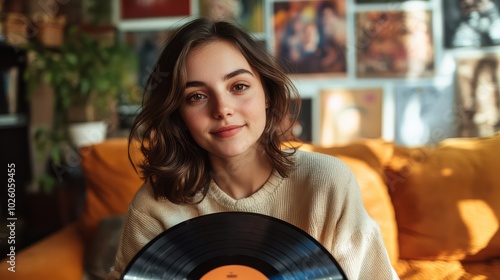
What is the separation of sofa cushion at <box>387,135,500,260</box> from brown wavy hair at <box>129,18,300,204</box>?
1.89 ft

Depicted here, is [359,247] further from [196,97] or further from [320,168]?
[196,97]

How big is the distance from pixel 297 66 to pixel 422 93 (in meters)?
0.52

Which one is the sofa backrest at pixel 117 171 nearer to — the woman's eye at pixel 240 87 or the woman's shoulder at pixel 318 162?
the woman's shoulder at pixel 318 162

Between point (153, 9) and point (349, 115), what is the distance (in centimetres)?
98

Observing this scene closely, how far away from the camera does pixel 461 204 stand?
4.39ft

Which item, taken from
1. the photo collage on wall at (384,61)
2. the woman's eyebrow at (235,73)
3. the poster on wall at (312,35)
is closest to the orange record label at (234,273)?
the woman's eyebrow at (235,73)

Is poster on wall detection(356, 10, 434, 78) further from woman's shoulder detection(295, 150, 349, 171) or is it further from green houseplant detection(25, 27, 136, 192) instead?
woman's shoulder detection(295, 150, 349, 171)

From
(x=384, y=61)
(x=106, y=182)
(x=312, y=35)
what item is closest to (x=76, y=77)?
(x=106, y=182)

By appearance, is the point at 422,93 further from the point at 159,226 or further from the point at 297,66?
the point at 159,226

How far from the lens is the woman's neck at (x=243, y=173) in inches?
36.5

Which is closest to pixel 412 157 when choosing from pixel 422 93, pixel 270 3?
pixel 422 93

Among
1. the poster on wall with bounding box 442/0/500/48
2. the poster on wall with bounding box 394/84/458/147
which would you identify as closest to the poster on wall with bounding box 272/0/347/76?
the poster on wall with bounding box 394/84/458/147

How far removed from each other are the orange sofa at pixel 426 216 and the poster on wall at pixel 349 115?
0.66m

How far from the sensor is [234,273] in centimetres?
A: 68
